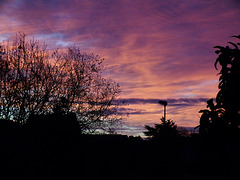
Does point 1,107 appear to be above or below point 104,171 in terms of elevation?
above

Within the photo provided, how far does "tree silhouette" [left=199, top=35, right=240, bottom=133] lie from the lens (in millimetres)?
4664

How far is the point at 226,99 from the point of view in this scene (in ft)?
15.7

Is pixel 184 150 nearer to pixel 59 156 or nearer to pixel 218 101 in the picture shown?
pixel 59 156

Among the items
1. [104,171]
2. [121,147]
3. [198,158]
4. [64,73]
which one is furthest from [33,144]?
[198,158]

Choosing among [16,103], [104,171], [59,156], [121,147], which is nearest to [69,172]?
[59,156]

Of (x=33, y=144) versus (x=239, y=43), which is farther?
(x=33, y=144)

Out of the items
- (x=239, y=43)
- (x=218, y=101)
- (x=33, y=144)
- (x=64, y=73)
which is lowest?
(x=33, y=144)

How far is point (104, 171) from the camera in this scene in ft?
50.4

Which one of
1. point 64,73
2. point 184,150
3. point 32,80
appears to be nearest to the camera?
point 32,80

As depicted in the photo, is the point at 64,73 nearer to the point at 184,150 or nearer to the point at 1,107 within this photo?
the point at 1,107

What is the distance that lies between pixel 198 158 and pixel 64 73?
18.2 m

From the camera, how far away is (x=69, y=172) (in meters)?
14.1

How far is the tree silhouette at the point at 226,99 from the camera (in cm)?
466

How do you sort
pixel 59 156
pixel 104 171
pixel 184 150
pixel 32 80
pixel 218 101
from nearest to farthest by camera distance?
pixel 218 101 → pixel 59 156 → pixel 104 171 → pixel 32 80 → pixel 184 150
